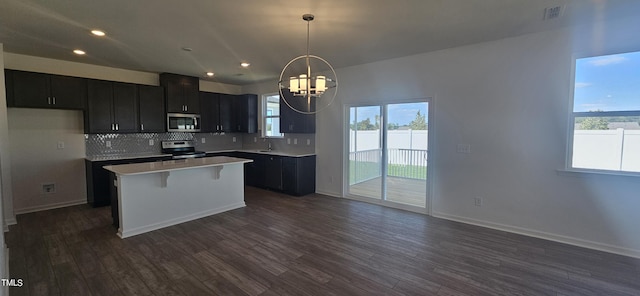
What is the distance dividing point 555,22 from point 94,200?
269 inches

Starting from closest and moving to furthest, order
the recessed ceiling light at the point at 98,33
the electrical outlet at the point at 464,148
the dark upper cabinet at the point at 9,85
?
the recessed ceiling light at the point at 98,33 → the electrical outlet at the point at 464,148 → the dark upper cabinet at the point at 9,85

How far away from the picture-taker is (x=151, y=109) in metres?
5.54

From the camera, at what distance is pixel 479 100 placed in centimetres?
383

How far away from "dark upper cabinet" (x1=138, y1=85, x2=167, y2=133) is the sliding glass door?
3.76 m

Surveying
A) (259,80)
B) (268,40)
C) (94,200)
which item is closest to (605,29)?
(268,40)

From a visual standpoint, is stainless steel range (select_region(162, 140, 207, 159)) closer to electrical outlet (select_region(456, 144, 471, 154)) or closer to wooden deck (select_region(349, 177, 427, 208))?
wooden deck (select_region(349, 177, 427, 208))

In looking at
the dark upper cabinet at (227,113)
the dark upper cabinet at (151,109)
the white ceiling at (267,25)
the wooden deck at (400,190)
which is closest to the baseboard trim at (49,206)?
the dark upper cabinet at (151,109)

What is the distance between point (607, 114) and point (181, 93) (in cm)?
668

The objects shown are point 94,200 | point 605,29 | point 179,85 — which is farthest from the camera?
point 179,85

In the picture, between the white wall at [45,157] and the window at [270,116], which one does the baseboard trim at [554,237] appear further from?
the white wall at [45,157]

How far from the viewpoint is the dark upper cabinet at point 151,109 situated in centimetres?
541

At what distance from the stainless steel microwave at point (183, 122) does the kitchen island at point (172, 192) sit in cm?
192

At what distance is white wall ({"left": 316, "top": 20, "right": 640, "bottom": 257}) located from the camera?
3.14 m

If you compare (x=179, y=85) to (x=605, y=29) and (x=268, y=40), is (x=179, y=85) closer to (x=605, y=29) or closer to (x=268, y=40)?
(x=268, y=40)
